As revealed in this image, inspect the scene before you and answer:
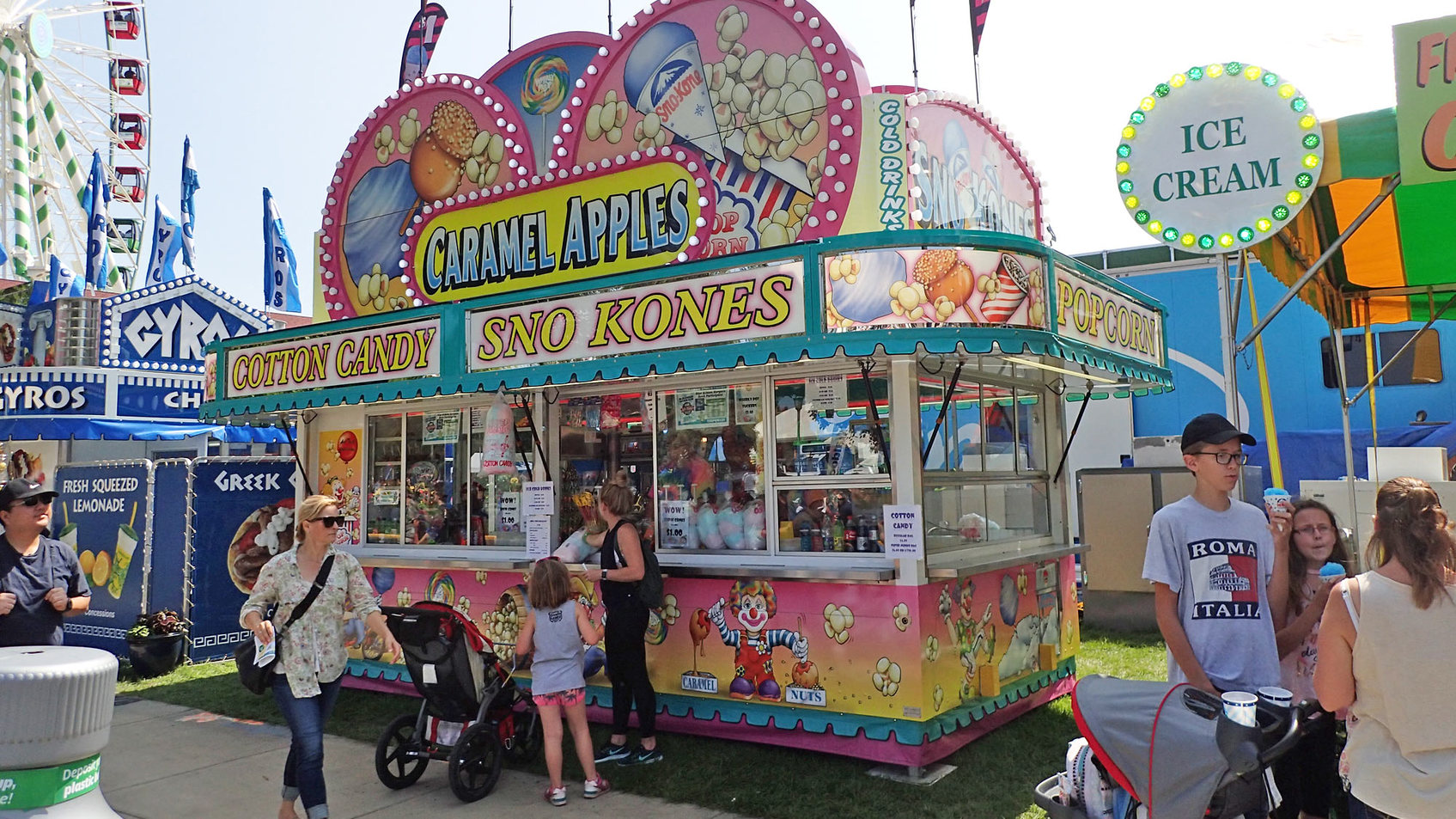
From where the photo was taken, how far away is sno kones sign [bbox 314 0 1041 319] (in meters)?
6.77

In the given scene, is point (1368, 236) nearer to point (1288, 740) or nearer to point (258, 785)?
point (1288, 740)

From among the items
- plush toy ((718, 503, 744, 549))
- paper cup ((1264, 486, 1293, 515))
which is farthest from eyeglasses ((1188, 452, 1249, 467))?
plush toy ((718, 503, 744, 549))

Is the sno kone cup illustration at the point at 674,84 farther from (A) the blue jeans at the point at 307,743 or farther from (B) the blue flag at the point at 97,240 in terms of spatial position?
(B) the blue flag at the point at 97,240

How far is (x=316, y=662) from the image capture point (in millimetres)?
4598

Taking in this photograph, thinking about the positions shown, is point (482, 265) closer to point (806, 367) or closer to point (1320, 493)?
point (806, 367)

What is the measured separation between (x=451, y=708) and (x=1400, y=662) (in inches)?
191

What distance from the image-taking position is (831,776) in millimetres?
5762

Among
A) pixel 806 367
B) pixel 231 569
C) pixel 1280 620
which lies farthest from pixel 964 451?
pixel 231 569

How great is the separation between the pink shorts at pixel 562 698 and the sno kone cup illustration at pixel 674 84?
4081 millimetres

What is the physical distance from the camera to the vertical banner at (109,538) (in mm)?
10094

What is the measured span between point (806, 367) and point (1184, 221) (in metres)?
2.62

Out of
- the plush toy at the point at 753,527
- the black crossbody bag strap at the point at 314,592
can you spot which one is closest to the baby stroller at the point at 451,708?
the black crossbody bag strap at the point at 314,592

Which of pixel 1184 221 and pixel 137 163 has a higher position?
pixel 137 163

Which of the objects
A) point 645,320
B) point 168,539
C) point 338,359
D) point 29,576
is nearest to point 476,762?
point 29,576
